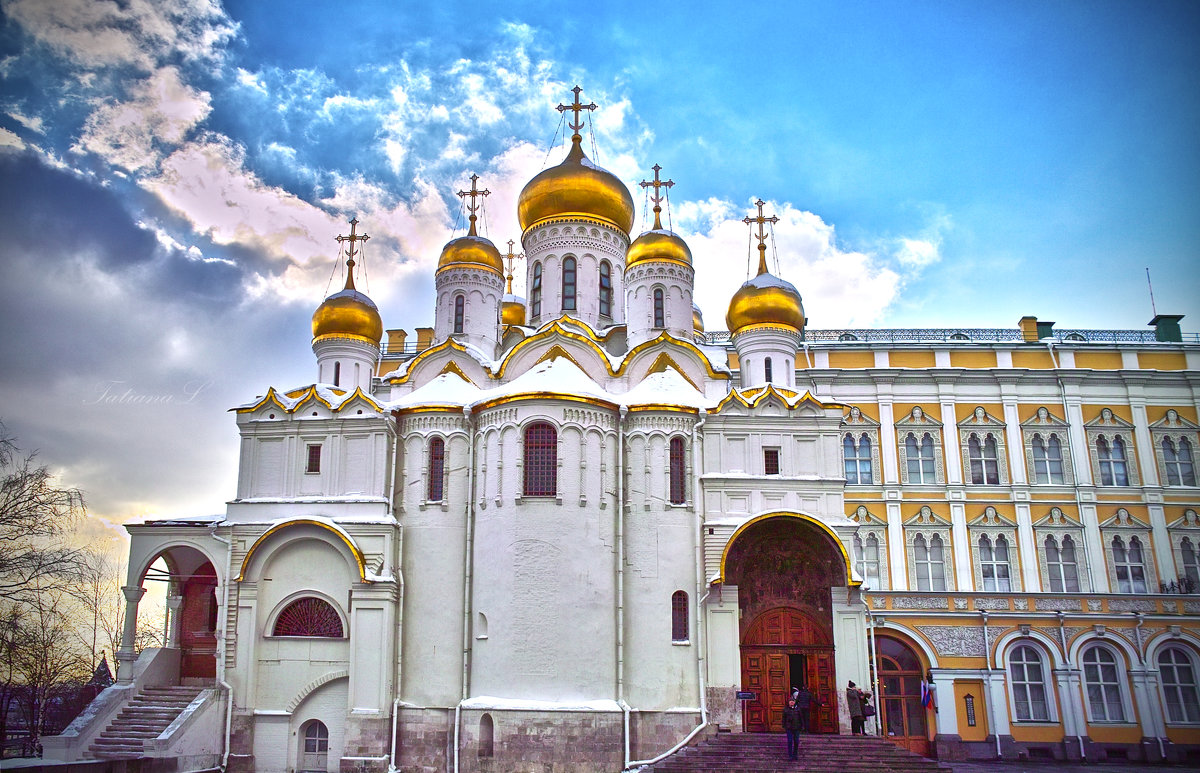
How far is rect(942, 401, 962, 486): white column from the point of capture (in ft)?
94.6

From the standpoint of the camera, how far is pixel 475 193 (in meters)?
26.8

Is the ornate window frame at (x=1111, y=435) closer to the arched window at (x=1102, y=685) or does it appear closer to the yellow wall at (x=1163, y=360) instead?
the yellow wall at (x=1163, y=360)

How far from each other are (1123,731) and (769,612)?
12.0 meters

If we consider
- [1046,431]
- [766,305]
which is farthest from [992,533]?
[766,305]

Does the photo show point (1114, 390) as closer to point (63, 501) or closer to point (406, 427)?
point (406, 427)

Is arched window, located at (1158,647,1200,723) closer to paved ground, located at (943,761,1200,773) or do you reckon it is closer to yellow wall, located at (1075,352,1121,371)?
paved ground, located at (943,761,1200,773)

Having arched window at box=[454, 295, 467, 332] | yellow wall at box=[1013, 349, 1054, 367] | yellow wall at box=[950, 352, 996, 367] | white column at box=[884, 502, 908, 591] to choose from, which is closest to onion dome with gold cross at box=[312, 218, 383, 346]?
arched window at box=[454, 295, 467, 332]

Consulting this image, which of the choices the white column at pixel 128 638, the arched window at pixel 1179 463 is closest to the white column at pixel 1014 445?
the arched window at pixel 1179 463

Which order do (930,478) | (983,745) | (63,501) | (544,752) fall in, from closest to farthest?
(63,501), (544,752), (983,745), (930,478)

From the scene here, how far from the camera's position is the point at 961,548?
28172 millimetres

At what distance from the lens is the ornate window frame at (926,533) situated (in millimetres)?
28094

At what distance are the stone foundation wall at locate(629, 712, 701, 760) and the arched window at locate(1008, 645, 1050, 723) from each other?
1151 centimetres

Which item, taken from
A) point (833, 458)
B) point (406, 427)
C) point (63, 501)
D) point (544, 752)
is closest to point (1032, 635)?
point (833, 458)

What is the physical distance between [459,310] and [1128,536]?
1916 centimetres
